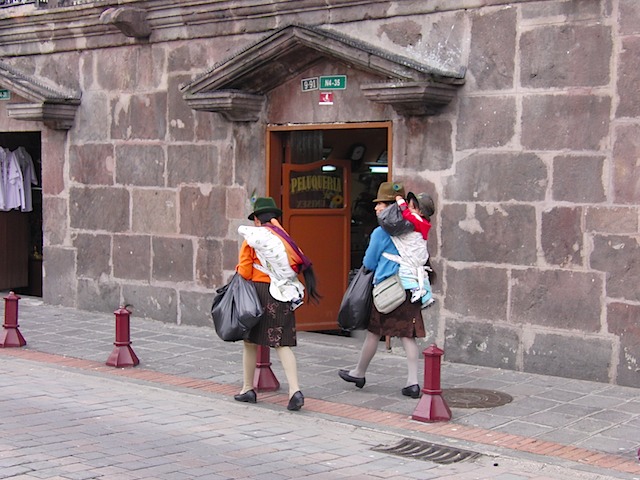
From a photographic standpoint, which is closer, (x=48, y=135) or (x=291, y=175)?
(x=291, y=175)

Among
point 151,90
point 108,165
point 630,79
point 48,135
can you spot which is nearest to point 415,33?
point 630,79

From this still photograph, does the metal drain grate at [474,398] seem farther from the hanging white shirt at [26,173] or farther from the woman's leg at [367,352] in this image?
the hanging white shirt at [26,173]

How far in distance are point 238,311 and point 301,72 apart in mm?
4323

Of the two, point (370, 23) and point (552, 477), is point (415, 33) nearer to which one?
point (370, 23)

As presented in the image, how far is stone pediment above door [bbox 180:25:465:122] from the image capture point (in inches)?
404

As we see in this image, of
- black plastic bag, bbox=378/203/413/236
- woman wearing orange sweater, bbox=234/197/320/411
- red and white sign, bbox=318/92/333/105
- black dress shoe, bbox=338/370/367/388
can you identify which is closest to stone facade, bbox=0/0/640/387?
red and white sign, bbox=318/92/333/105

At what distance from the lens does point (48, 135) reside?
14.6 metres

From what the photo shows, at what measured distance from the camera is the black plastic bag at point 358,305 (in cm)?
891

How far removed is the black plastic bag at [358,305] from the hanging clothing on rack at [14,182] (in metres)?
7.86

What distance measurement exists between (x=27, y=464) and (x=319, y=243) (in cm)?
632

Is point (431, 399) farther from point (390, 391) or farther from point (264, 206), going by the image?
point (264, 206)

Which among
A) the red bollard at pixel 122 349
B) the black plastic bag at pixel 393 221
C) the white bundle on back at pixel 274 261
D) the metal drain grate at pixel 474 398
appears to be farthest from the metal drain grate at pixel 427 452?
the red bollard at pixel 122 349

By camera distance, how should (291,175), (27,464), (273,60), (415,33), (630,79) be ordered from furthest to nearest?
(291,175), (273,60), (415,33), (630,79), (27,464)

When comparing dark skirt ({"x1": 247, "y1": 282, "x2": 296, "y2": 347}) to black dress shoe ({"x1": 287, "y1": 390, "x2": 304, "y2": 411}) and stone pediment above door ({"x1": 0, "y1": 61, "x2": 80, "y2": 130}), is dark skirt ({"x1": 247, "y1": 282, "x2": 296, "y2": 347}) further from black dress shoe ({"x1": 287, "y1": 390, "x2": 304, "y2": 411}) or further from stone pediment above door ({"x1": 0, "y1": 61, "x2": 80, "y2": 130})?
stone pediment above door ({"x1": 0, "y1": 61, "x2": 80, "y2": 130})
